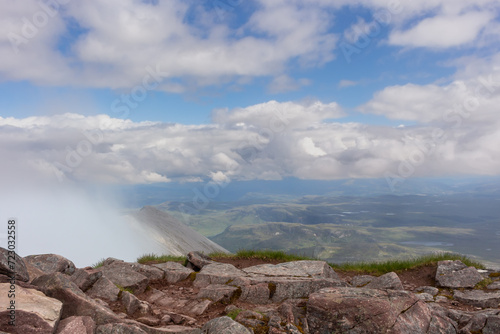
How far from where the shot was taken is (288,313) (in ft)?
36.7

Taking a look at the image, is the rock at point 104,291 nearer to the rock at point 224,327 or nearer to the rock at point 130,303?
the rock at point 130,303

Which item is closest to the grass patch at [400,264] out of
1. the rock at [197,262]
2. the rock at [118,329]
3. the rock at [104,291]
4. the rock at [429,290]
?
the rock at [429,290]

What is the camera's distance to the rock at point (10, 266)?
1105cm

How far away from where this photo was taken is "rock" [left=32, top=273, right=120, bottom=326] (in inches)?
399

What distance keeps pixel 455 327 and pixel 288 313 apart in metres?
6.24

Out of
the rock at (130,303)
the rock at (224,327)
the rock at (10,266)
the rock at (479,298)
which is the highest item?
the rock at (10,266)

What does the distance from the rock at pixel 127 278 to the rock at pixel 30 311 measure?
19.4ft

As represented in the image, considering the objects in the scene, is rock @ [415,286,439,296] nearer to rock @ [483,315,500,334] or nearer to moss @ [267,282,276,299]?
rock @ [483,315,500,334]

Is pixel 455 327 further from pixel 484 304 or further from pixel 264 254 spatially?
pixel 264 254

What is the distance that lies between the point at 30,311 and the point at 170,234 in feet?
240

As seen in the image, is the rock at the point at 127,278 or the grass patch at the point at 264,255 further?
the grass patch at the point at 264,255

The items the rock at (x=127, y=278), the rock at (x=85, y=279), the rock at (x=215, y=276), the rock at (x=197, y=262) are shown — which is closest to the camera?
the rock at (x=85, y=279)

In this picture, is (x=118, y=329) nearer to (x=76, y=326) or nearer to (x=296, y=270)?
(x=76, y=326)

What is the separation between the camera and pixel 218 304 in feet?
44.4
